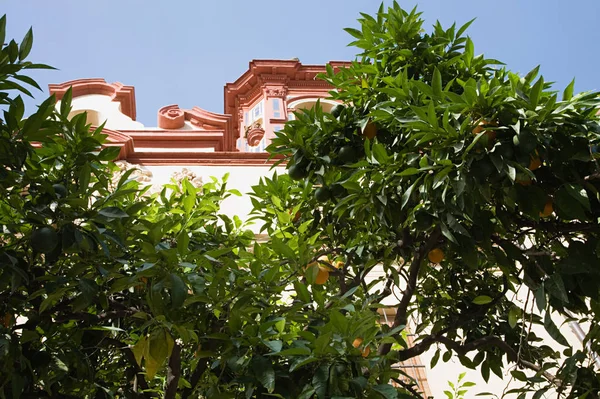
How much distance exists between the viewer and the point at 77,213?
2516 millimetres

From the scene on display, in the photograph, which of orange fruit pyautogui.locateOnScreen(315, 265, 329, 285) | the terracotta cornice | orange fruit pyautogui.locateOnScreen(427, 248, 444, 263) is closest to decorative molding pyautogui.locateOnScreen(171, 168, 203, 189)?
the terracotta cornice

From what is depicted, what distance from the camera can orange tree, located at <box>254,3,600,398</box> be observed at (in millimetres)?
2678

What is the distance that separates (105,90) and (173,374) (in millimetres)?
10635

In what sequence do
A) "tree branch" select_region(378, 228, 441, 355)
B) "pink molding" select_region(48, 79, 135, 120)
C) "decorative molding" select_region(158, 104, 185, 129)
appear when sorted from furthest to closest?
1. "pink molding" select_region(48, 79, 135, 120)
2. "decorative molding" select_region(158, 104, 185, 129)
3. "tree branch" select_region(378, 228, 441, 355)

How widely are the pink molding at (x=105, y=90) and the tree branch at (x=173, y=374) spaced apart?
973 centimetres

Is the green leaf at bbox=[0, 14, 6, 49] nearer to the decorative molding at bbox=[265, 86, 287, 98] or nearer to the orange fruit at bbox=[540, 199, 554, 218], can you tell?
the orange fruit at bbox=[540, 199, 554, 218]

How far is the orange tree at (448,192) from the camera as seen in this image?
268 centimetres

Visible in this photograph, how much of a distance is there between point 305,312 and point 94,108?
1027 cm

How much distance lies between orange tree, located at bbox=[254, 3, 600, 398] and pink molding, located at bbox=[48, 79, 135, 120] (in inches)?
339

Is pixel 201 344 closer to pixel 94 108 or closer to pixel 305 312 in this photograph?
pixel 305 312

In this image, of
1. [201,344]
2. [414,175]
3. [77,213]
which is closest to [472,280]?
[414,175]

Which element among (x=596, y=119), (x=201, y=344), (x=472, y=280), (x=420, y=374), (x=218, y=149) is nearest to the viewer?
(x=201, y=344)

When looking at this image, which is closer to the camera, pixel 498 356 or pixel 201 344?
pixel 201 344

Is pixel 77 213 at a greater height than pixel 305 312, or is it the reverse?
pixel 77 213
